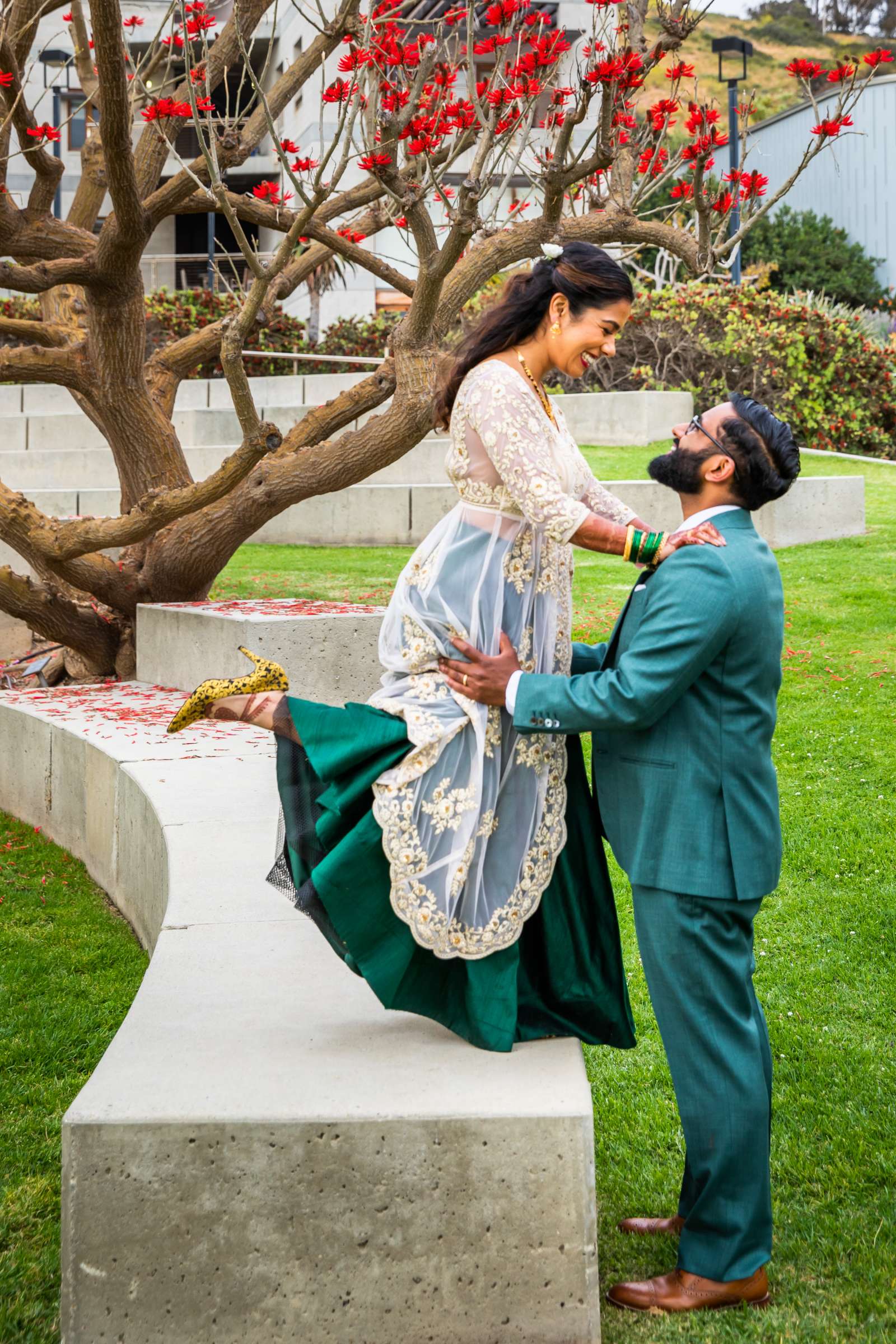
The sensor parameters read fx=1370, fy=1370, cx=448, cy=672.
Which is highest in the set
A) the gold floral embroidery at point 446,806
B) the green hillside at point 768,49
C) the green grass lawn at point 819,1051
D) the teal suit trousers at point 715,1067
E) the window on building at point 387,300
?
the green hillside at point 768,49

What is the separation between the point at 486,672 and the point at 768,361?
13.7 m

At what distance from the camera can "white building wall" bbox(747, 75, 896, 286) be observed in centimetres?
2917

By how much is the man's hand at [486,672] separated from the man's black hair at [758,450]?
580 mm

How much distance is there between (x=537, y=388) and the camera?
3045 millimetres

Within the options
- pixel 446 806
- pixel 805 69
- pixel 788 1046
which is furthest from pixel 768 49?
pixel 446 806

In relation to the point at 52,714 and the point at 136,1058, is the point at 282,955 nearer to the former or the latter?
the point at 136,1058

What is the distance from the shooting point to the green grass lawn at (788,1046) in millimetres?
2938

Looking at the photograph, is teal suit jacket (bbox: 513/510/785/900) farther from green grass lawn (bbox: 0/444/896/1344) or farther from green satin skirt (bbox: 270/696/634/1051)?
green grass lawn (bbox: 0/444/896/1344)

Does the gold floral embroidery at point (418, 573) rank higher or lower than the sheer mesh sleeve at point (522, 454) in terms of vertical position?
lower

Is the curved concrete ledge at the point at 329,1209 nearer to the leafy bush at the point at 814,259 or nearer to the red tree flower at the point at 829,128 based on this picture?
the red tree flower at the point at 829,128

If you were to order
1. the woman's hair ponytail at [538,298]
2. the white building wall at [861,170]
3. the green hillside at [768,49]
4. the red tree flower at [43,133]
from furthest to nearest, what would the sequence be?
1. the green hillside at [768,49]
2. the white building wall at [861,170]
3. the red tree flower at [43,133]
4. the woman's hair ponytail at [538,298]

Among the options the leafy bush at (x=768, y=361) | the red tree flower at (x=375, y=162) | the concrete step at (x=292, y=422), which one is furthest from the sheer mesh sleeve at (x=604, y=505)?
the leafy bush at (x=768, y=361)

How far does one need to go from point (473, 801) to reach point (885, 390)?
1532 centimetres

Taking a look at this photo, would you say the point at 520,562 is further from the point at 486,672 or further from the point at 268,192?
the point at 268,192
